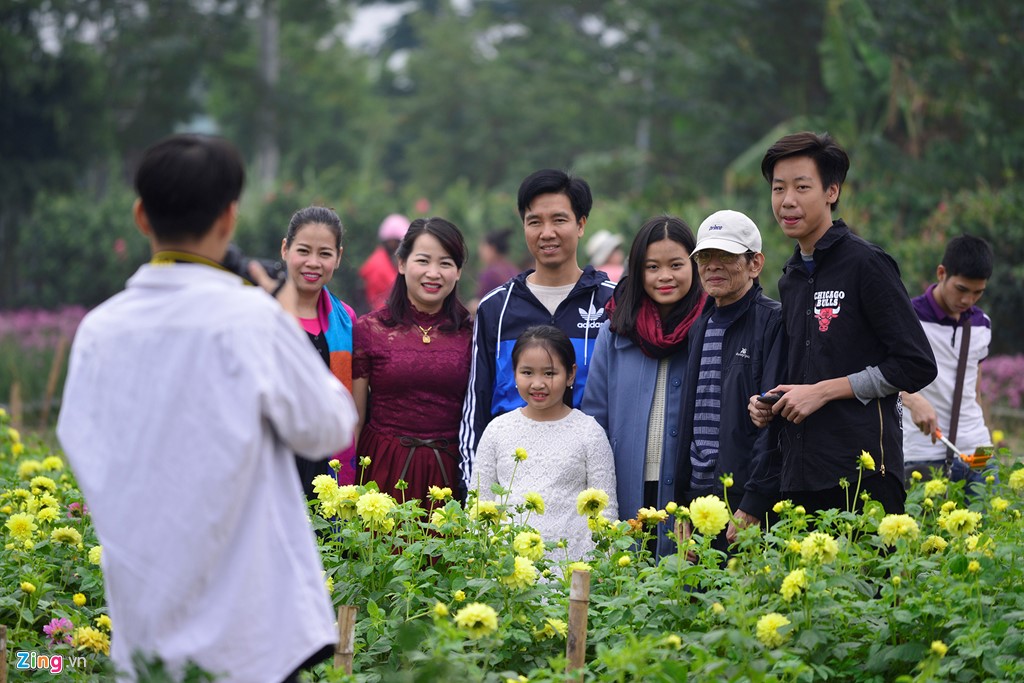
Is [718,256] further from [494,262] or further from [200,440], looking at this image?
[494,262]

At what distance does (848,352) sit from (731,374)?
0.44 metres

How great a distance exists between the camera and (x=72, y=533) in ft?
13.7

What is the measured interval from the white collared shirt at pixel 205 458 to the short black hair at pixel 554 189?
2504 millimetres

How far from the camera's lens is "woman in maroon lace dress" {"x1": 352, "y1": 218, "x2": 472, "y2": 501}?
16.5 feet

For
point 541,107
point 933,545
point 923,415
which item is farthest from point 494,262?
point 541,107

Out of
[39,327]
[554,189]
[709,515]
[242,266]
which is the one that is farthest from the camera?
[39,327]

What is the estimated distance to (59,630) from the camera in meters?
3.77

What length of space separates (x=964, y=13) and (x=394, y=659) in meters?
13.5

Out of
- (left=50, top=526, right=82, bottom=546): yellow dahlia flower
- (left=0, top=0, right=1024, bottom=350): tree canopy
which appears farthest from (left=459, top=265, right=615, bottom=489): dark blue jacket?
(left=0, top=0, right=1024, bottom=350): tree canopy

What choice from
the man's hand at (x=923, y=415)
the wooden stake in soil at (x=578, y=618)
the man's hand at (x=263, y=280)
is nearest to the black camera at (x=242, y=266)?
the man's hand at (x=263, y=280)

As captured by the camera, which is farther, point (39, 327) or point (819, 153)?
point (39, 327)

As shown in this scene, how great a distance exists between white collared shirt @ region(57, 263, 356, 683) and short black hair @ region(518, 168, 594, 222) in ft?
8.21

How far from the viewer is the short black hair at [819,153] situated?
13.4 feet

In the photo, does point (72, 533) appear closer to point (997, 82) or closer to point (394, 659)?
point (394, 659)
